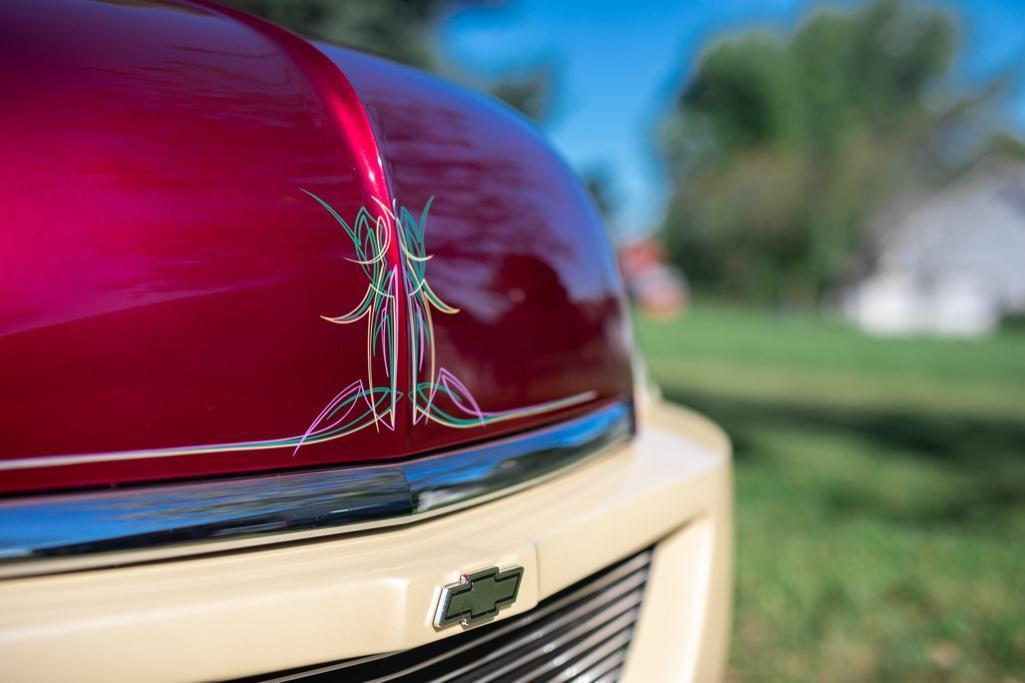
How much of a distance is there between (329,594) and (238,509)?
0.15 meters

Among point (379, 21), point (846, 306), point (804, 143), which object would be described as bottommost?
point (846, 306)

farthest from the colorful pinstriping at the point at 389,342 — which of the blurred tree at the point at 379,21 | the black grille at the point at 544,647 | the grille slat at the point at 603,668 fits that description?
the blurred tree at the point at 379,21

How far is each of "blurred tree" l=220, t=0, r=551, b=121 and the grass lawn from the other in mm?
3639

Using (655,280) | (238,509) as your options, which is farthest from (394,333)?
(655,280)

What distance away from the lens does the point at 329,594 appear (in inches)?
34.9

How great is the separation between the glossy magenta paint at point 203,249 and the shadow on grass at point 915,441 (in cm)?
372

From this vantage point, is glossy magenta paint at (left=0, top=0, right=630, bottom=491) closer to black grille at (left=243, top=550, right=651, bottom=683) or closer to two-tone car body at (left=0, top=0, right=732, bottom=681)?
two-tone car body at (left=0, top=0, right=732, bottom=681)

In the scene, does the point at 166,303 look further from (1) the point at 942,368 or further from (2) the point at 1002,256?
(2) the point at 1002,256

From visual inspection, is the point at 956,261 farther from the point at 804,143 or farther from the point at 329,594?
the point at 329,594

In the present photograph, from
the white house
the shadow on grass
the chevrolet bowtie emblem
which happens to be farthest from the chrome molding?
the white house

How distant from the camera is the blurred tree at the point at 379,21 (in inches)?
222

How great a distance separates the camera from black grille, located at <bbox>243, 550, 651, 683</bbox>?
1.01 meters

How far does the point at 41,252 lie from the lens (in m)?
0.83

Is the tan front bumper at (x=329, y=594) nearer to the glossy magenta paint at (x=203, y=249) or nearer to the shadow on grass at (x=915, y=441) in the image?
the glossy magenta paint at (x=203, y=249)
